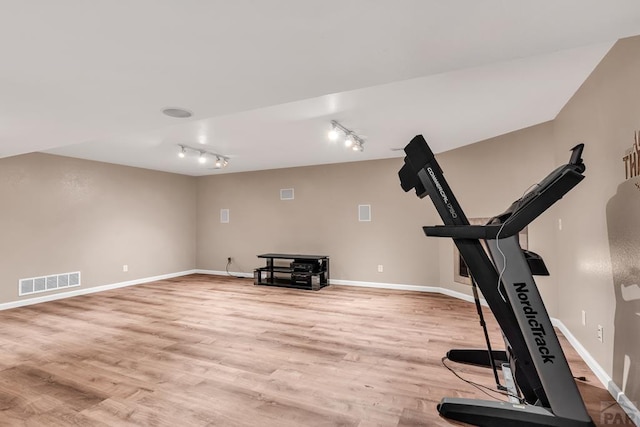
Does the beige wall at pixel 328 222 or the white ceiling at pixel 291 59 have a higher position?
the white ceiling at pixel 291 59

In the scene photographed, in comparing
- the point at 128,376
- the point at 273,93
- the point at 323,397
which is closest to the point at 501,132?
the point at 273,93

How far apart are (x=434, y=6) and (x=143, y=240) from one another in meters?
6.74

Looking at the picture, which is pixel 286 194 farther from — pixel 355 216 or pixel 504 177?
pixel 504 177

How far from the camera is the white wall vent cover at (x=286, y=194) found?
21.9 ft

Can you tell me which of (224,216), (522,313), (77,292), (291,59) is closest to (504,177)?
(522,313)

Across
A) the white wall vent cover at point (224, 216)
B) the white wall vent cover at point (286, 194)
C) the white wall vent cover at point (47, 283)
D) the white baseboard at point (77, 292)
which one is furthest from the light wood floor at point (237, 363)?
the white wall vent cover at point (224, 216)

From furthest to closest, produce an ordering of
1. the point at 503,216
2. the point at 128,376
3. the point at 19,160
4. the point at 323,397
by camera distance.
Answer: the point at 19,160
the point at 128,376
the point at 323,397
the point at 503,216

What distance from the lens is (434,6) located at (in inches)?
53.1

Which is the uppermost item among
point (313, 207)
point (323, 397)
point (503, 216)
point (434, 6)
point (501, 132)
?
point (501, 132)

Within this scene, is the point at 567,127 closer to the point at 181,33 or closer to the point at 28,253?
the point at 181,33

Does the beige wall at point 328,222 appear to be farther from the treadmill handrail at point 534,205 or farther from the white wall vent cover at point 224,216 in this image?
the treadmill handrail at point 534,205

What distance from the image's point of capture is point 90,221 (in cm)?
565

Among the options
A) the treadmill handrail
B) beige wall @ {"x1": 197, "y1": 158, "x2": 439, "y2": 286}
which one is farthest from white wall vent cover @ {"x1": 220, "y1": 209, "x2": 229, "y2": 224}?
the treadmill handrail

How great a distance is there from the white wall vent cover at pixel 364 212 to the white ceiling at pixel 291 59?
8.42 ft
